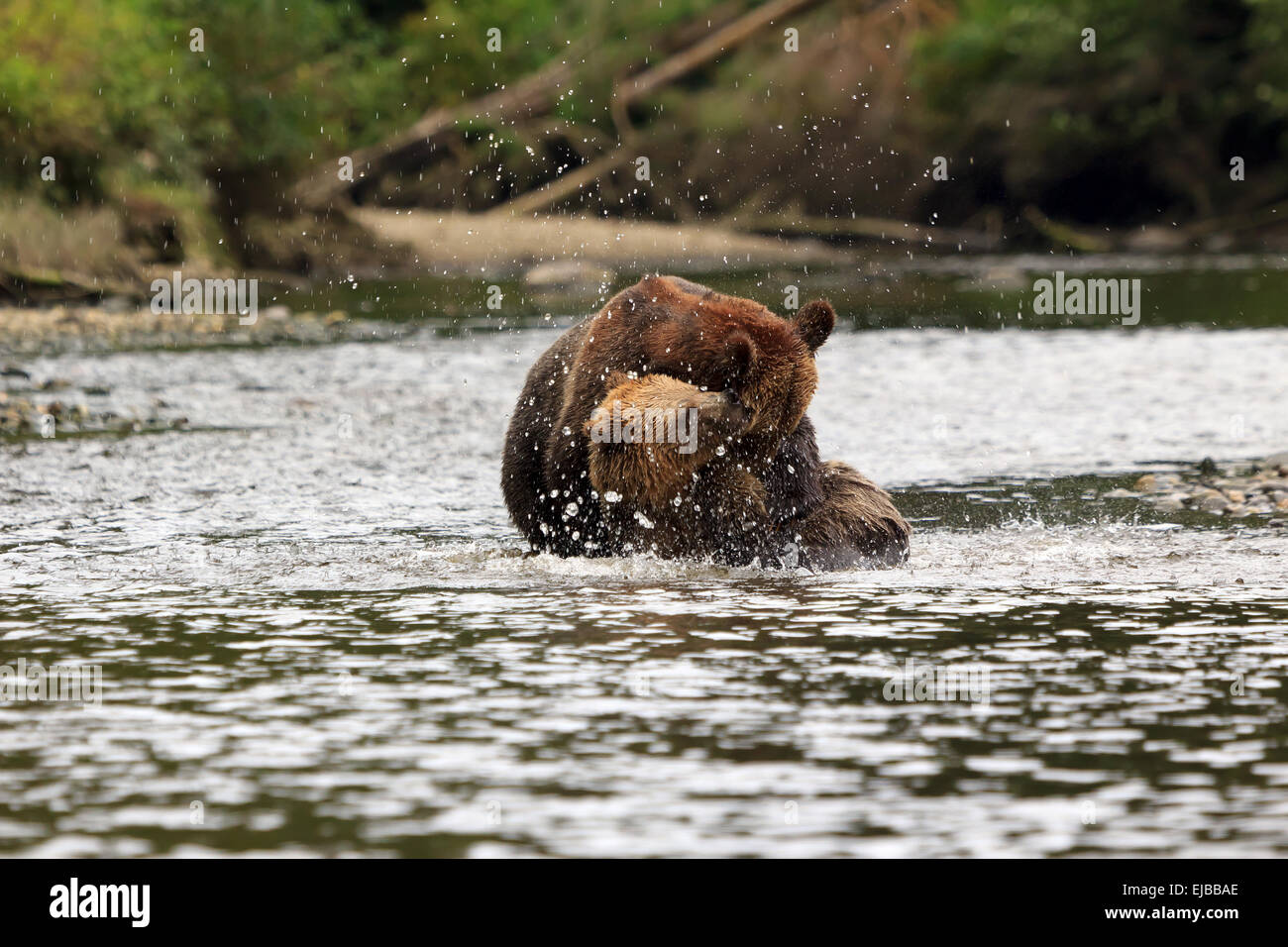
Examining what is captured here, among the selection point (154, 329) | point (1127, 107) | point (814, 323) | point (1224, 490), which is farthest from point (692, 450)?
point (1127, 107)

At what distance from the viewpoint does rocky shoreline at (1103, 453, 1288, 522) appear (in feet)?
36.8

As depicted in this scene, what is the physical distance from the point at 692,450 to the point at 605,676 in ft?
4.89

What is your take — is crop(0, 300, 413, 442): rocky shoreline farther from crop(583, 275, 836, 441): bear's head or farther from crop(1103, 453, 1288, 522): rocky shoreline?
crop(1103, 453, 1288, 522): rocky shoreline

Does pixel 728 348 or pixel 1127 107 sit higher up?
pixel 1127 107

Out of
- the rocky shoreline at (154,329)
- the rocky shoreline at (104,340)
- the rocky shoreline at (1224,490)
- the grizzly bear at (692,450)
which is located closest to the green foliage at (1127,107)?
the rocky shoreline at (104,340)

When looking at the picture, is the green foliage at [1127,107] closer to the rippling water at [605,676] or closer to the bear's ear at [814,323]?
the rippling water at [605,676]

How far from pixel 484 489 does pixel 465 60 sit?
38.4 m

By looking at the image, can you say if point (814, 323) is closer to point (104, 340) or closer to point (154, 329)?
point (104, 340)

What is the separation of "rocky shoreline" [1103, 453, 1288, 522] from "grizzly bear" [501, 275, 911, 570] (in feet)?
9.01

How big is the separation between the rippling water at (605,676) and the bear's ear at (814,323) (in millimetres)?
1154

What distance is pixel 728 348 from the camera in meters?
8.01

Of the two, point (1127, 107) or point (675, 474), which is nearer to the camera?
point (675, 474)

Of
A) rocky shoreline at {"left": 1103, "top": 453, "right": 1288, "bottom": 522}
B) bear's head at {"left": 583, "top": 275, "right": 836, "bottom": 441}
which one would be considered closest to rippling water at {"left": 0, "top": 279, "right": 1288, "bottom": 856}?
rocky shoreline at {"left": 1103, "top": 453, "right": 1288, "bottom": 522}
